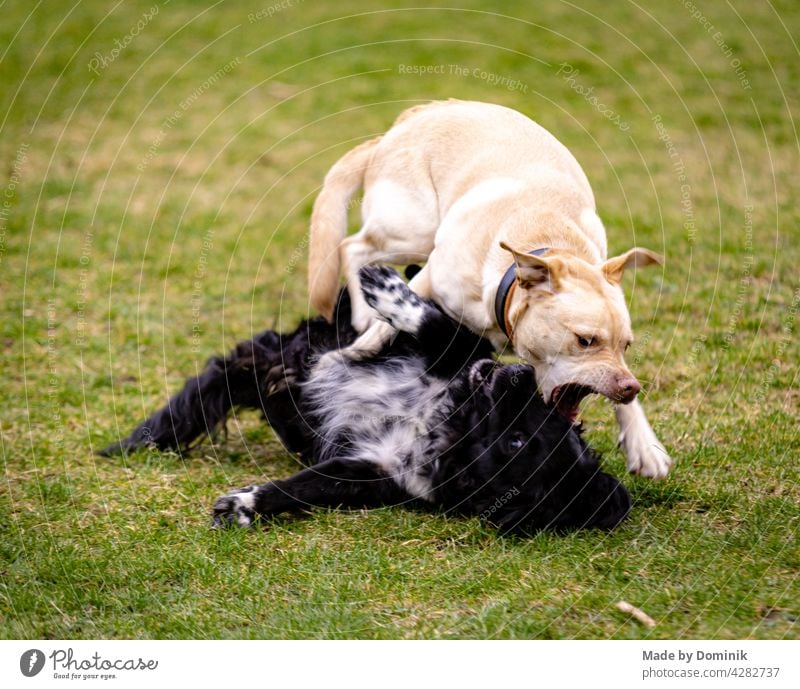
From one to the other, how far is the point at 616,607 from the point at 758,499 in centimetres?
121

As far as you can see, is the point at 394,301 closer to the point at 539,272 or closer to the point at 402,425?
the point at 402,425

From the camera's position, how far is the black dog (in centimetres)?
433

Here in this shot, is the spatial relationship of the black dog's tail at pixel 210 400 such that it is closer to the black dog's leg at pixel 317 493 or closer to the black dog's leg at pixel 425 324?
the black dog's leg at pixel 425 324

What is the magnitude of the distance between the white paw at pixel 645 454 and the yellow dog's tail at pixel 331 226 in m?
1.78

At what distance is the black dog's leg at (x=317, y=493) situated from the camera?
456 centimetres

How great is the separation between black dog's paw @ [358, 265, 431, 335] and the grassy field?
3.21 feet

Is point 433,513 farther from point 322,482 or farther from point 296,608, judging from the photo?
point 296,608

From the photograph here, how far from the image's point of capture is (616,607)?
375cm

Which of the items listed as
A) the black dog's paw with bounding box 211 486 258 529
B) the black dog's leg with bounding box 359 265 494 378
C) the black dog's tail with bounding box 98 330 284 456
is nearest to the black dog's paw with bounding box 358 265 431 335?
the black dog's leg with bounding box 359 265 494 378

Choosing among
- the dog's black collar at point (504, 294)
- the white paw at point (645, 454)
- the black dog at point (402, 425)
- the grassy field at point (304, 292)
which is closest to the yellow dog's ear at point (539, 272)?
the dog's black collar at point (504, 294)

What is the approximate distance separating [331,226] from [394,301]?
3.53 ft

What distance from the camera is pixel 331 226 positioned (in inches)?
232

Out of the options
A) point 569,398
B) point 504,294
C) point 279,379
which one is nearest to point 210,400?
point 279,379
